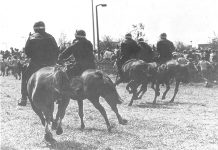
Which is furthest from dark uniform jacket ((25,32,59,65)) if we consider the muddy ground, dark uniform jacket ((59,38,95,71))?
the muddy ground

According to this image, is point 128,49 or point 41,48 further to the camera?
point 128,49

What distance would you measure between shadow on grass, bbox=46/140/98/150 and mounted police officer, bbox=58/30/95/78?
87.0 inches

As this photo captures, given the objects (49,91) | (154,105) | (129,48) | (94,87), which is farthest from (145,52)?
(49,91)

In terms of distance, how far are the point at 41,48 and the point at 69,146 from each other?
2.41 m

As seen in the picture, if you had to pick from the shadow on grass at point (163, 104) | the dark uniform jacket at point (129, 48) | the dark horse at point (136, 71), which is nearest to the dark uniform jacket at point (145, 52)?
the dark uniform jacket at point (129, 48)

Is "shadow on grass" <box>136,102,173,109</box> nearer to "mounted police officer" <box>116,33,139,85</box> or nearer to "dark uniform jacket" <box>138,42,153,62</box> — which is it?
"mounted police officer" <box>116,33,139,85</box>

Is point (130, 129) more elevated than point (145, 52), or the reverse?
point (145, 52)

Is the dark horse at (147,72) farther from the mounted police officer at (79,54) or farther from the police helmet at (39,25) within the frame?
the police helmet at (39,25)

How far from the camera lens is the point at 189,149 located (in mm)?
8391

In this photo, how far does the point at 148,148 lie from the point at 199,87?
52.5 feet

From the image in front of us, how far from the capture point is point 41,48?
1009 centimetres

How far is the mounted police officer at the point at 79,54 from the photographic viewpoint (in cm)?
1087

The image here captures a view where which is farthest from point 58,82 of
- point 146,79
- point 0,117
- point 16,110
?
point 146,79

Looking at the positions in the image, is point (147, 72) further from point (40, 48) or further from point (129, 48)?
point (40, 48)
